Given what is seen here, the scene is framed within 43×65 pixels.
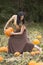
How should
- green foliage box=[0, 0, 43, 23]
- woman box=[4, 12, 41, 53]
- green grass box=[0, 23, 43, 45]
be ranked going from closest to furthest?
woman box=[4, 12, 41, 53], green grass box=[0, 23, 43, 45], green foliage box=[0, 0, 43, 23]

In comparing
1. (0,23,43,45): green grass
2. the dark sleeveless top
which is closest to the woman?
the dark sleeveless top

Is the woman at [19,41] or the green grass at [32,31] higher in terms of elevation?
the woman at [19,41]

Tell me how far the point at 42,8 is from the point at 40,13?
0.24m

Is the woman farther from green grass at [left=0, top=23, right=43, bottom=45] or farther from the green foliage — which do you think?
the green foliage

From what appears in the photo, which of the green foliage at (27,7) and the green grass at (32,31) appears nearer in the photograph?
the green grass at (32,31)

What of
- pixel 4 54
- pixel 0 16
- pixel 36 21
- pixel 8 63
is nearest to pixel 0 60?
pixel 8 63

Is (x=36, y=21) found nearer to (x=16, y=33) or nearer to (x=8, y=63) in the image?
(x=16, y=33)

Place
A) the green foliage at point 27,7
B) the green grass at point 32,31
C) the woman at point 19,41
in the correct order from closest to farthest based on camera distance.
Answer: the woman at point 19,41
the green grass at point 32,31
the green foliage at point 27,7

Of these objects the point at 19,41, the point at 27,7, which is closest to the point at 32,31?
the point at 27,7

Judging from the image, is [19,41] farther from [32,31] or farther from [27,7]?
[27,7]

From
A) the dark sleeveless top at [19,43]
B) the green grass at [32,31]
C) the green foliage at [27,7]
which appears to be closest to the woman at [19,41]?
the dark sleeveless top at [19,43]

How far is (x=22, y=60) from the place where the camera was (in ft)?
23.9

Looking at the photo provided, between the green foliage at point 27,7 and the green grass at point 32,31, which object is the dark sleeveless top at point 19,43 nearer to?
the green grass at point 32,31

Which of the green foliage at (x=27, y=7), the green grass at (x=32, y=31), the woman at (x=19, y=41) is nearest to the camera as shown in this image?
the woman at (x=19, y=41)
